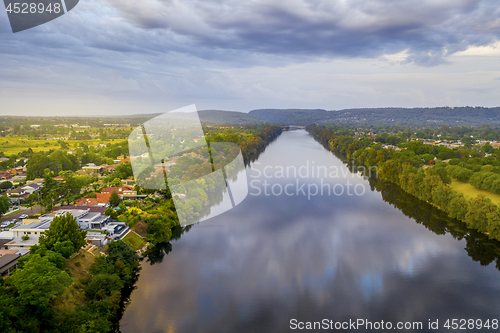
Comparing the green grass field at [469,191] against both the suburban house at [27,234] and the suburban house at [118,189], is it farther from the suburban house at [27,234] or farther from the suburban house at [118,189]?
the suburban house at [27,234]

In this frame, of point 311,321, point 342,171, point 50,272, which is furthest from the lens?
point 342,171

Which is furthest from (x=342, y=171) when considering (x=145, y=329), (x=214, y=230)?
(x=145, y=329)

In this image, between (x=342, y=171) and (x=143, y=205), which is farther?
(x=342, y=171)

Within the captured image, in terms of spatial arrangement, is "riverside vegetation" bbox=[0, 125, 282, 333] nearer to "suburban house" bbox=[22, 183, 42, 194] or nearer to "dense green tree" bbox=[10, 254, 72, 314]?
"dense green tree" bbox=[10, 254, 72, 314]

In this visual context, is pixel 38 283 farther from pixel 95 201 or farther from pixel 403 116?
pixel 403 116

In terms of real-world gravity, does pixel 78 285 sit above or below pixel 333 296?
above

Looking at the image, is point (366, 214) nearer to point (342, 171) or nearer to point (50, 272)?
point (342, 171)

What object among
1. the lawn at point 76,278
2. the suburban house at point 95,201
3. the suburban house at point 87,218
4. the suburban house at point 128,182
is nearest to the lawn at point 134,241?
the suburban house at point 87,218
